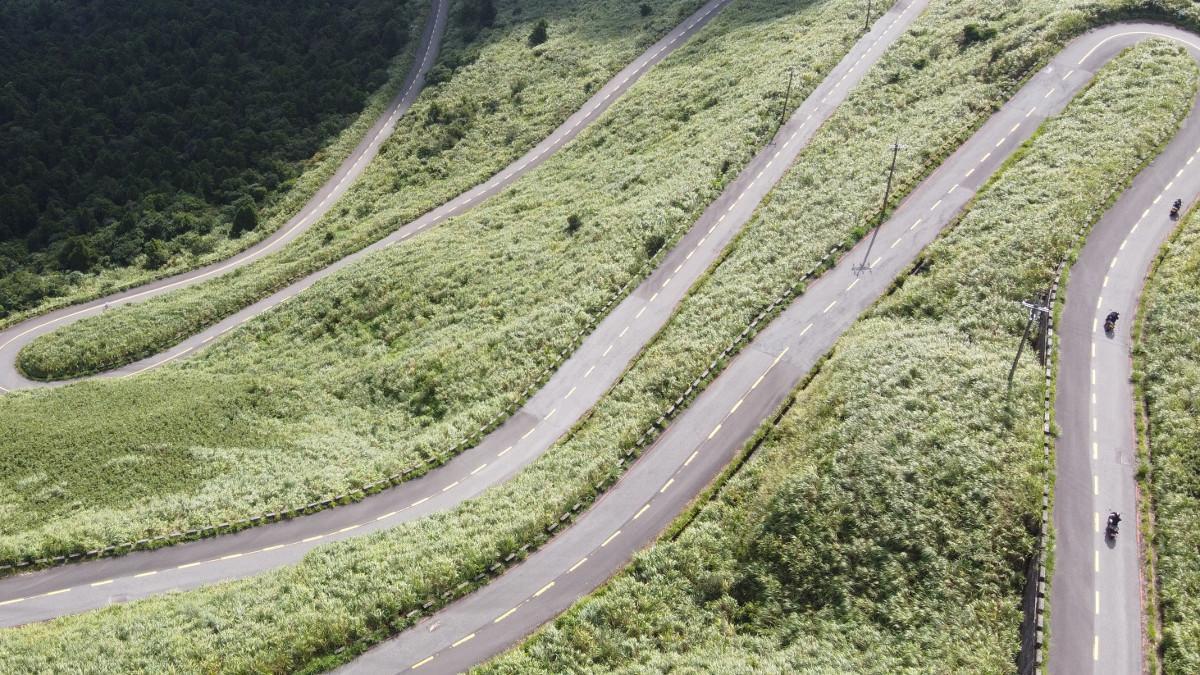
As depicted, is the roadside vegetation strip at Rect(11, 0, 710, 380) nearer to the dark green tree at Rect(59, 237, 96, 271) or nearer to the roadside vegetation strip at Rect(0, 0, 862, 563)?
the roadside vegetation strip at Rect(0, 0, 862, 563)

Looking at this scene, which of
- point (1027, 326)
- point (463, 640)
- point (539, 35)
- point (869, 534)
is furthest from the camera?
point (539, 35)

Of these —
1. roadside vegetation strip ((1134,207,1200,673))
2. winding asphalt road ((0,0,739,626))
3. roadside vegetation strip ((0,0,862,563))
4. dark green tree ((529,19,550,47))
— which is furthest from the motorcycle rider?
dark green tree ((529,19,550,47))

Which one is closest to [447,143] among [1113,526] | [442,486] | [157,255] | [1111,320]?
[157,255]

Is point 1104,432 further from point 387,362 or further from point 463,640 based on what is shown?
point 387,362

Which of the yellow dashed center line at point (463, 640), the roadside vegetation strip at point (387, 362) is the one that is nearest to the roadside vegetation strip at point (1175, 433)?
the yellow dashed center line at point (463, 640)

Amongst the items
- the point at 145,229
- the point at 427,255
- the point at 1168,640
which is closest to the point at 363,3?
the point at 145,229
